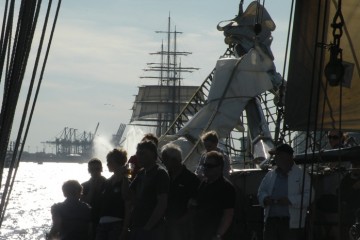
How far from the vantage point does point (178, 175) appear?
36.2 ft

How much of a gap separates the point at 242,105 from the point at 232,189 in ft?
62.3

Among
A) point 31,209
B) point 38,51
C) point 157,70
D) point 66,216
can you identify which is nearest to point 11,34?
point 38,51

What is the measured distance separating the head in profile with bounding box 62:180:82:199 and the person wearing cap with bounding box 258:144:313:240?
1735 millimetres

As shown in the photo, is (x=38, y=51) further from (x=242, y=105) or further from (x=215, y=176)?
(x=242, y=105)

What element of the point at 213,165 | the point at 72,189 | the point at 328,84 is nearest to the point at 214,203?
the point at 213,165

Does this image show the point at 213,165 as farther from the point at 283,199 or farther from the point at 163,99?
the point at 163,99

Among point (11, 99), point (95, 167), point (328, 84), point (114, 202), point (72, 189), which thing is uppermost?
point (328, 84)

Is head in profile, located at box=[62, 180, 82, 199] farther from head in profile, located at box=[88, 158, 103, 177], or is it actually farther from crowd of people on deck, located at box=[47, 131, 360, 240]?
head in profile, located at box=[88, 158, 103, 177]

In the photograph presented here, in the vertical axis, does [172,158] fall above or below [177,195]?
above

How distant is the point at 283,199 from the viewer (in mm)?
10719

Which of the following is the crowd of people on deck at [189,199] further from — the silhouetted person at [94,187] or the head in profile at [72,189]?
the silhouetted person at [94,187]

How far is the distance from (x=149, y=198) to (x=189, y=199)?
355 mm

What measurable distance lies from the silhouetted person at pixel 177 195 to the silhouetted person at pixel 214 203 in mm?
382

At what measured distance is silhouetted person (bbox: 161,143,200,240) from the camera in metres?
10.9
